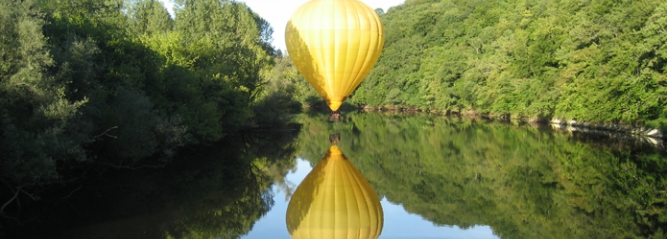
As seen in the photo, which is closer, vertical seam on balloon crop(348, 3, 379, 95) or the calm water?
the calm water

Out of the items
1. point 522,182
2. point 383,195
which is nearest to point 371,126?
point 522,182

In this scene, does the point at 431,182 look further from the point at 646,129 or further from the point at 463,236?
the point at 646,129

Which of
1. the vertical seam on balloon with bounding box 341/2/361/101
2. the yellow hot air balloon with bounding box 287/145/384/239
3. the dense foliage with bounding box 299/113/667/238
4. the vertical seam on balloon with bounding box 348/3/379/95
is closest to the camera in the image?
the yellow hot air balloon with bounding box 287/145/384/239

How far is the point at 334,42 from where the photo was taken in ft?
71.7

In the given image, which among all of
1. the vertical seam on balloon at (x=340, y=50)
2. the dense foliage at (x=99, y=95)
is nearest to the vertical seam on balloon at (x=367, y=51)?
the vertical seam on balloon at (x=340, y=50)

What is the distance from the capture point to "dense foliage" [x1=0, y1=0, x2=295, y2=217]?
40.7 feet

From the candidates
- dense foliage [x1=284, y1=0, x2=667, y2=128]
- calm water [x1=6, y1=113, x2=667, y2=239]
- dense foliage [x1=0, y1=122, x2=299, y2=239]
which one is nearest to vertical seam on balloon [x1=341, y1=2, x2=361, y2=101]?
calm water [x1=6, y1=113, x2=667, y2=239]

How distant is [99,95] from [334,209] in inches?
298

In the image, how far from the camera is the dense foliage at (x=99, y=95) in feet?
40.7

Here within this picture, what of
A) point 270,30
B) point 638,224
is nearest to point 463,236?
point 638,224

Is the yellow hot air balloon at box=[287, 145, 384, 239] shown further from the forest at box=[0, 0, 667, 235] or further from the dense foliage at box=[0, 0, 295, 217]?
the dense foliage at box=[0, 0, 295, 217]

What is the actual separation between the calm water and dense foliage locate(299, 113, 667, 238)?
47 millimetres

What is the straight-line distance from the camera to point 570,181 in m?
17.1

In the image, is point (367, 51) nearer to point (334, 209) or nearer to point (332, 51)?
point (332, 51)
